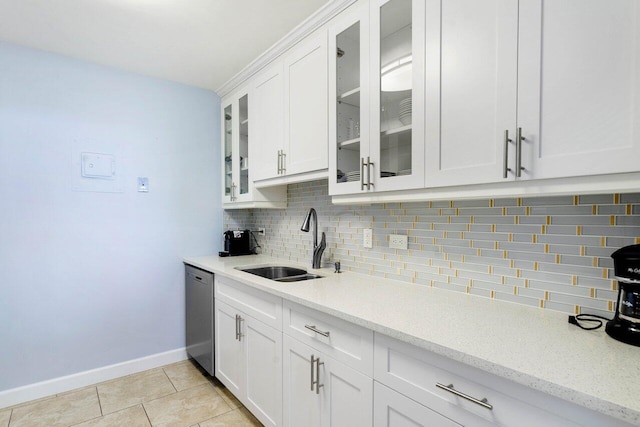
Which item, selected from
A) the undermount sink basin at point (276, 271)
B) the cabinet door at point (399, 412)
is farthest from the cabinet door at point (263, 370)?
the cabinet door at point (399, 412)

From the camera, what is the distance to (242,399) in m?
1.99

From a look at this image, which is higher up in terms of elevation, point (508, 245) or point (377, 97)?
point (377, 97)

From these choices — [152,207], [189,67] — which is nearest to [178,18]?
[189,67]

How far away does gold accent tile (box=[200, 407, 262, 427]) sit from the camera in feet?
6.36

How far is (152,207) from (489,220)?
2516 millimetres

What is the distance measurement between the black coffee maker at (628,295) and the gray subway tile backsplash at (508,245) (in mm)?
199

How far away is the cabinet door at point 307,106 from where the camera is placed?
1.82 m

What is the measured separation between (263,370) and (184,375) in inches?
46.2

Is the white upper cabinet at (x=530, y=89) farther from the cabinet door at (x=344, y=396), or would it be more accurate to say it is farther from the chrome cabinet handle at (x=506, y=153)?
the cabinet door at (x=344, y=396)

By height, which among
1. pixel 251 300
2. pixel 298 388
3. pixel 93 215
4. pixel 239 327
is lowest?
pixel 298 388

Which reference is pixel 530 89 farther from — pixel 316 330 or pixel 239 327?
pixel 239 327

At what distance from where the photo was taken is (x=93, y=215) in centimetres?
245

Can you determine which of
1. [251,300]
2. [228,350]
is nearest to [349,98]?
[251,300]

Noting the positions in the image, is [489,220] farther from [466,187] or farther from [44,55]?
[44,55]
